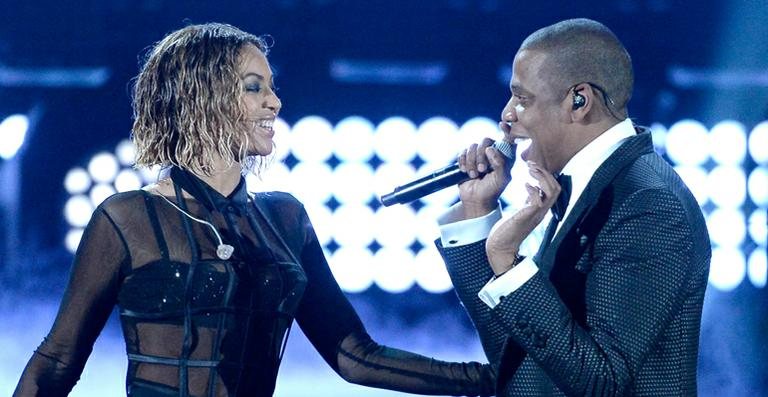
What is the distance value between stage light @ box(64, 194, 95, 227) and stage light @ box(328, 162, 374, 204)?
0.99m

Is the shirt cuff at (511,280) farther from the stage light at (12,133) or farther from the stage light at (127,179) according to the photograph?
the stage light at (12,133)

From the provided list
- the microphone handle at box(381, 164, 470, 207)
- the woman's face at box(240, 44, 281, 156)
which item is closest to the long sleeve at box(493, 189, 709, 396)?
the microphone handle at box(381, 164, 470, 207)

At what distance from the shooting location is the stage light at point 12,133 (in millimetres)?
4449

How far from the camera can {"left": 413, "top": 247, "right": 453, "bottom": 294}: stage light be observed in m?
4.57

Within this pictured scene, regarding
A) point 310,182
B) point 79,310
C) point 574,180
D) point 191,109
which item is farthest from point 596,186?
point 310,182

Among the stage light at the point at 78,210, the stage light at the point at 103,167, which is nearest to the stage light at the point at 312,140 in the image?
the stage light at the point at 103,167

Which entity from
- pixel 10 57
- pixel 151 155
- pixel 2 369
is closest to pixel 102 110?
pixel 10 57

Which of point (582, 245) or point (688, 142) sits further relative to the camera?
point (688, 142)

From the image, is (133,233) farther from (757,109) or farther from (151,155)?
(757,109)

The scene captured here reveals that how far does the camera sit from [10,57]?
444cm

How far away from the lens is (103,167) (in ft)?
14.8

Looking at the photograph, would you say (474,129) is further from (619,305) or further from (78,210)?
(619,305)

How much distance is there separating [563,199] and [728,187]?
2908 mm

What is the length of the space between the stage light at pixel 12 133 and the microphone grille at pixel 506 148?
2909 millimetres
